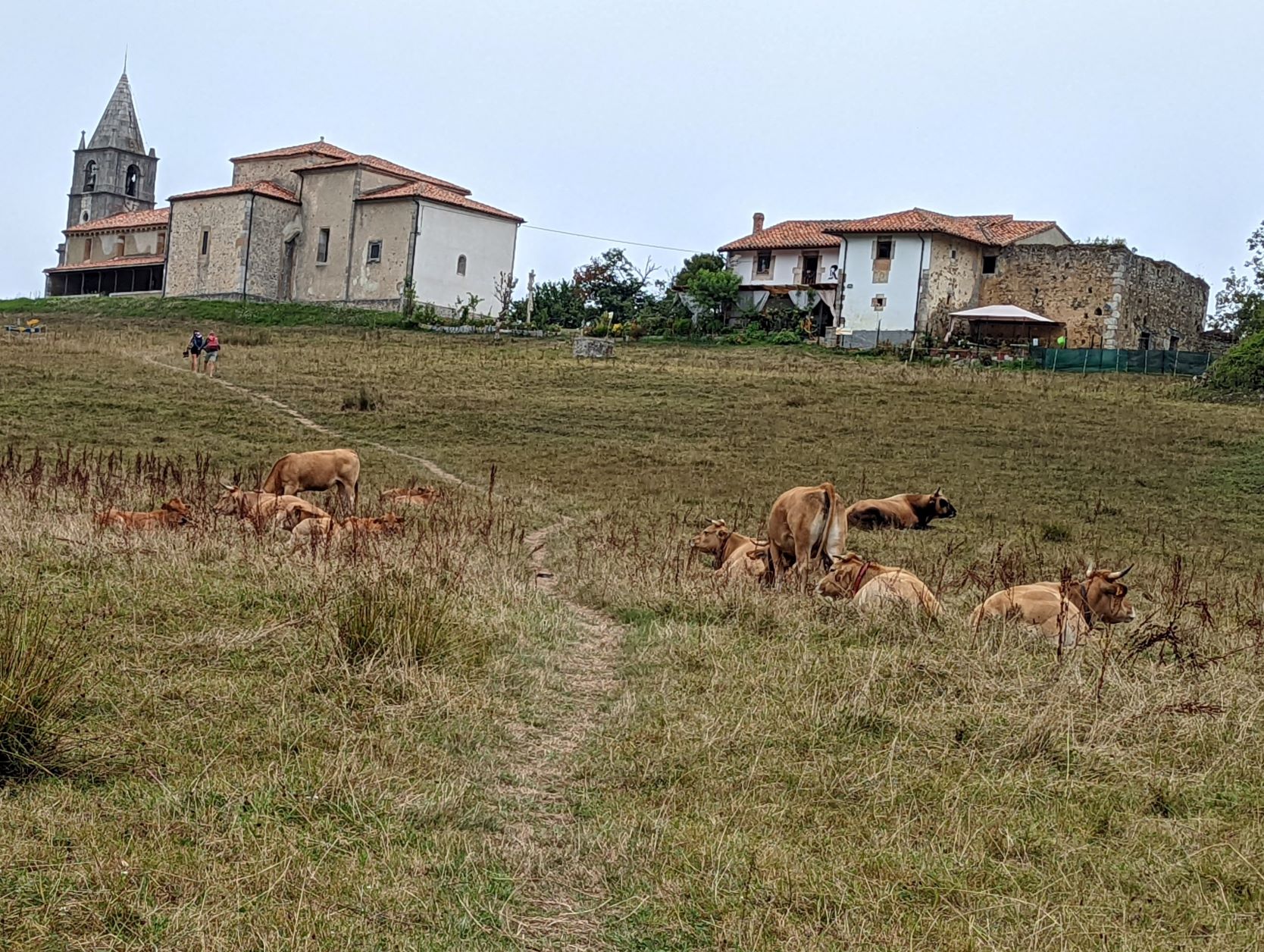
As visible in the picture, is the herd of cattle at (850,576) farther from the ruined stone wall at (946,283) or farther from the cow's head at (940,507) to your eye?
the ruined stone wall at (946,283)

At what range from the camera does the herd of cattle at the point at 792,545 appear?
33.6 feet

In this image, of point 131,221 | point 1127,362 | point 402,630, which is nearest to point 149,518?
point 402,630

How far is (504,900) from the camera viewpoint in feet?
16.4

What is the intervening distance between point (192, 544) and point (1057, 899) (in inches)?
300

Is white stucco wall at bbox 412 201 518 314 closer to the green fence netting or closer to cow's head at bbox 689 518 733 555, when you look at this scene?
the green fence netting

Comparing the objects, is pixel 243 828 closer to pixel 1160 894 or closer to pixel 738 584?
pixel 1160 894

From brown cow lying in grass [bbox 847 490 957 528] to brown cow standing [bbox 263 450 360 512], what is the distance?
6982 millimetres

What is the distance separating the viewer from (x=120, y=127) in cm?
9700

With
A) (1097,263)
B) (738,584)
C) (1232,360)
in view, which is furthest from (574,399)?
(1097,263)

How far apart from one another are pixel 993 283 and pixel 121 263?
45.6 m

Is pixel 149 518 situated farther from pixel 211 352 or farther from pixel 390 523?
pixel 211 352

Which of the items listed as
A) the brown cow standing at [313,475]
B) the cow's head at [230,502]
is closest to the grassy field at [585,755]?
the cow's head at [230,502]

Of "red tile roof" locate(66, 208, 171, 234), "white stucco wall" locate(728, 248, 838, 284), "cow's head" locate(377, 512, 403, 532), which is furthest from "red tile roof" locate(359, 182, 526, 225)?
"cow's head" locate(377, 512, 403, 532)

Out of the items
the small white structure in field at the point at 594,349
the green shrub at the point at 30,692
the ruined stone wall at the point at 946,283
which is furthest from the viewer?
the ruined stone wall at the point at 946,283
